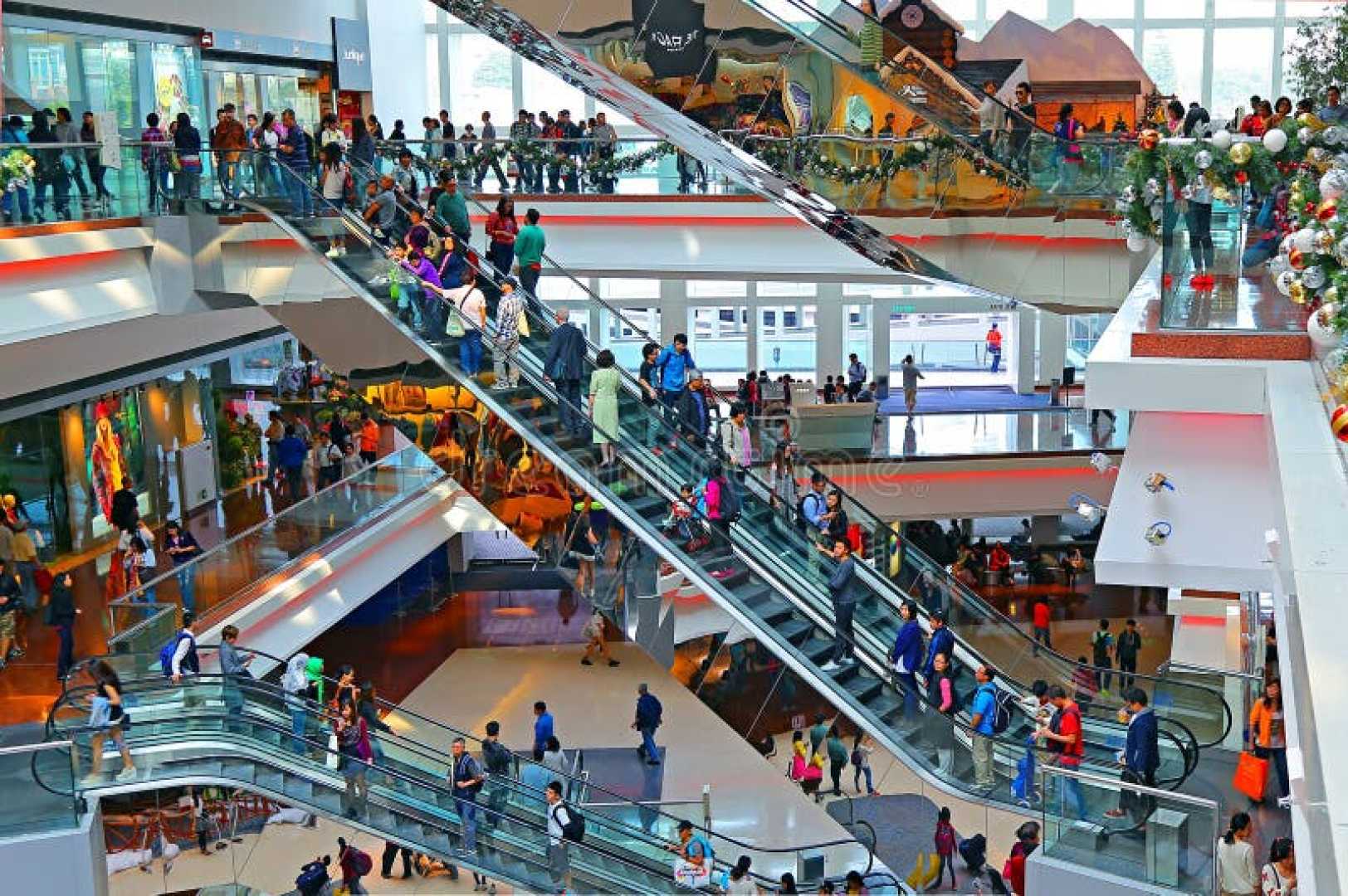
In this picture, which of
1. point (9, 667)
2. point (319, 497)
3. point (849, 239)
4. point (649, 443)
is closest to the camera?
point (649, 443)

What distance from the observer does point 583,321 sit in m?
32.0

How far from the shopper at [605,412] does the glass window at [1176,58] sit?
77.7 feet

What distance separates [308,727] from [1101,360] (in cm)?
752

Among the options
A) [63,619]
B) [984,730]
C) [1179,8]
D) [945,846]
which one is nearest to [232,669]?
[63,619]

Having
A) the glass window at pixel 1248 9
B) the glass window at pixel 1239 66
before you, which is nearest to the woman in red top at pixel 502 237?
the glass window at pixel 1239 66

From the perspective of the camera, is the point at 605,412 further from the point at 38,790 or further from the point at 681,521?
the point at 38,790

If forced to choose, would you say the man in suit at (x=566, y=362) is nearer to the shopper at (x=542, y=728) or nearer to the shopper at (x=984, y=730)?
the shopper at (x=984, y=730)

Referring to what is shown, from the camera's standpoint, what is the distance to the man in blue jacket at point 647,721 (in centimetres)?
2092

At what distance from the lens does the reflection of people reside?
841 inches

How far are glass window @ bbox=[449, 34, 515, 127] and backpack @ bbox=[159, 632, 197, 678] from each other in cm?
2278

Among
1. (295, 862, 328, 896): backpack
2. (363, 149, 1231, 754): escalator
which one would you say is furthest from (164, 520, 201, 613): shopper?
(363, 149, 1231, 754): escalator

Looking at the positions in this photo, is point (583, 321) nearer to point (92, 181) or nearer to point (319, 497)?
point (319, 497)

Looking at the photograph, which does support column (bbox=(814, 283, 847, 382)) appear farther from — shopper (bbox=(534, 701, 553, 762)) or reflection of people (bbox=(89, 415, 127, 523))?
shopper (bbox=(534, 701, 553, 762))

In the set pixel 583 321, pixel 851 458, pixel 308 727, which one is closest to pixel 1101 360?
pixel 308 727
